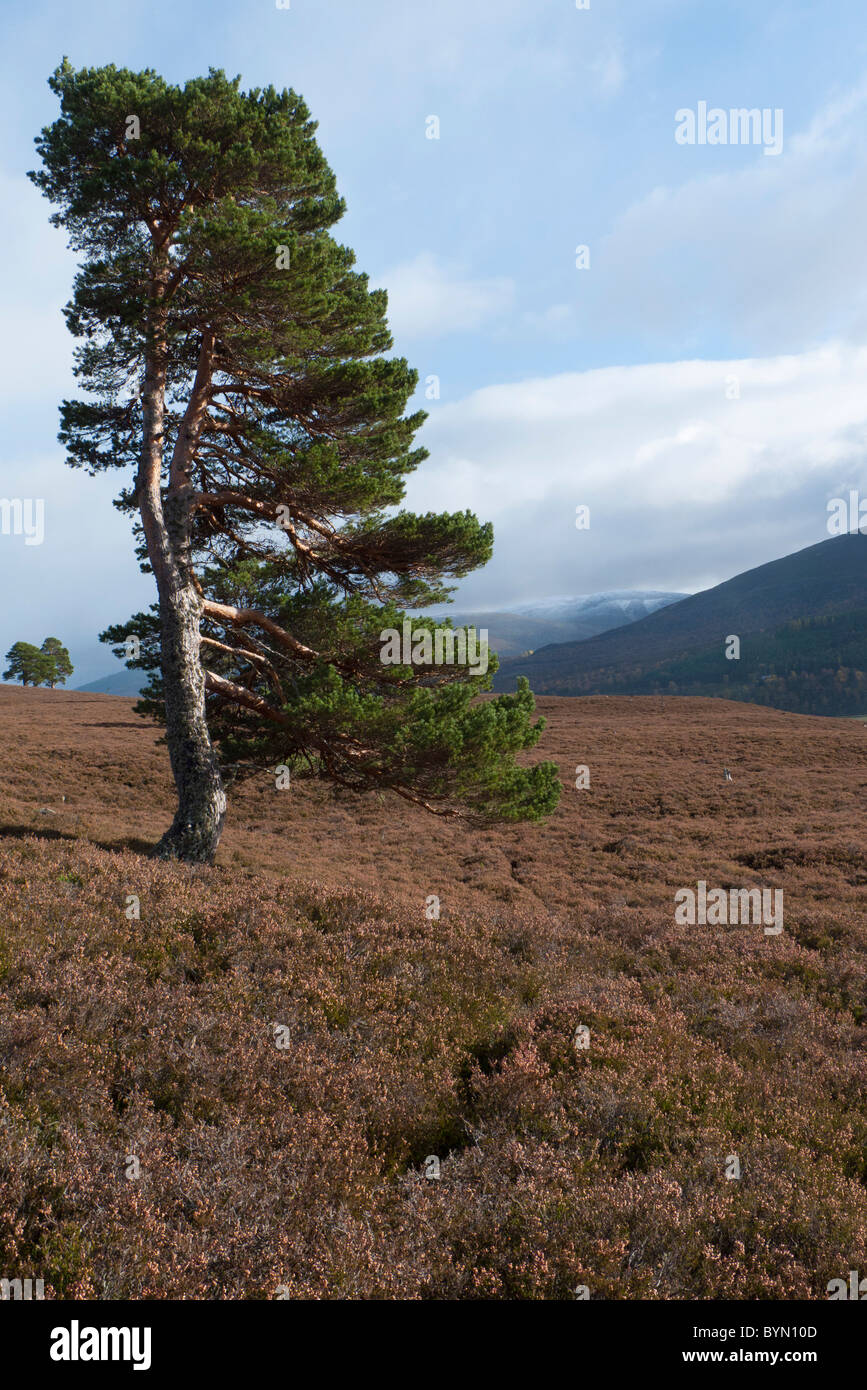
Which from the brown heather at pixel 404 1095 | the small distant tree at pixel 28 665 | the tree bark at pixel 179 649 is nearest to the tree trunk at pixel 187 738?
the tree bark at pixel 179 649

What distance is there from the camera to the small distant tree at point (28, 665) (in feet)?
265

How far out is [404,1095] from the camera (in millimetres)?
4559

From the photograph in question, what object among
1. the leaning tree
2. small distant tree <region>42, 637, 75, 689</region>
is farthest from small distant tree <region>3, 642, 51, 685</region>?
the leaning tree

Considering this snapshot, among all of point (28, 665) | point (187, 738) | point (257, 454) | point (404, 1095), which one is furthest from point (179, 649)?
point (28, 665)

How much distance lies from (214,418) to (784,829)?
23175mm

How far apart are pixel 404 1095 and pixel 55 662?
310 feet

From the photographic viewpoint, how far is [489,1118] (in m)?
4.61

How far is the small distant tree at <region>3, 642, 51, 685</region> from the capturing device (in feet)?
265

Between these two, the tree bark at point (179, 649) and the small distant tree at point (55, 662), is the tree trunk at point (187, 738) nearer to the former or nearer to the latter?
the tree bark at point (179, 649)

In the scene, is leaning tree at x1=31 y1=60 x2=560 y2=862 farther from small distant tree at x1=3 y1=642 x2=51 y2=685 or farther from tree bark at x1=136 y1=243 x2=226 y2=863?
small distant tree at x1=3 y1=642 x2=51 y2=685

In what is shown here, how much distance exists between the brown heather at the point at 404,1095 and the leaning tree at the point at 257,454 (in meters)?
2.75

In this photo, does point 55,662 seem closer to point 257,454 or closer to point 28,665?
point 28,665

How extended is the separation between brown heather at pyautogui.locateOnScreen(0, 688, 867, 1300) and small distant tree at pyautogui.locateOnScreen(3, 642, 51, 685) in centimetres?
8461
